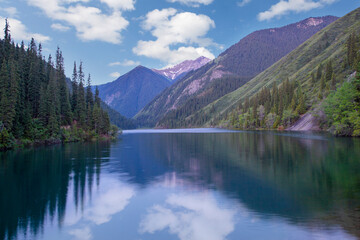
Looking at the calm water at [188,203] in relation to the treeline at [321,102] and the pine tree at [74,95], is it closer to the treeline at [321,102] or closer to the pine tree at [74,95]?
the treeline at [321,102]

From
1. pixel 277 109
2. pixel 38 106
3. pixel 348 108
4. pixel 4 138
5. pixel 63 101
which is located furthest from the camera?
pixel 277 109

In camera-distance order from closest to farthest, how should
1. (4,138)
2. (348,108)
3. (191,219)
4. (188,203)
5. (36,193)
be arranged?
(191,219), (188,203), (36,193), (4,138), (348,108)

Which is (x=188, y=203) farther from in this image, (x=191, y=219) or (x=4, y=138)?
(x=4, y=138)

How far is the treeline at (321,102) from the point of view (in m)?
71.5

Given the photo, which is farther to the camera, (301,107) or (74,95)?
(301,107)

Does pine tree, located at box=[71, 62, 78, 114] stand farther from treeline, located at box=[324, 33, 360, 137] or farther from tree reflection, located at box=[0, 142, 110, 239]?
treeline, located at box=[324, 33, 360, 137]

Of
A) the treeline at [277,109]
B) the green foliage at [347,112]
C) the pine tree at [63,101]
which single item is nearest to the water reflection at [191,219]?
the green foliage at [347,112]

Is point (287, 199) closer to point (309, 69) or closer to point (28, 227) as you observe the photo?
point (28, 227)

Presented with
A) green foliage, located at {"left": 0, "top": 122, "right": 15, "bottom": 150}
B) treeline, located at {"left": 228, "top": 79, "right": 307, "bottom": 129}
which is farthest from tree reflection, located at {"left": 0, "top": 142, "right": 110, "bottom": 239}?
treeline, located at {"left": 228, "top": 79, "right": 307, "bottom": 129}

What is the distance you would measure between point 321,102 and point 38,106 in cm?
11504

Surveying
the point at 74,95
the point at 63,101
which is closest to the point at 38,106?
the point at 63,101

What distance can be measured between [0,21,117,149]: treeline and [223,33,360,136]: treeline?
88157 millimetres

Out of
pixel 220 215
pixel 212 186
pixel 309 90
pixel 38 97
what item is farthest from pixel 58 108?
pixel 309 90

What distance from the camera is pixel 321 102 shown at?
358 feet
